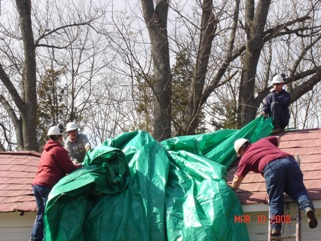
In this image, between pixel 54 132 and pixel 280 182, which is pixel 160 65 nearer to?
pixel 54 132

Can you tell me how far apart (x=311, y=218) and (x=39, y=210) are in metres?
3.75

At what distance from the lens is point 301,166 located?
8.16m

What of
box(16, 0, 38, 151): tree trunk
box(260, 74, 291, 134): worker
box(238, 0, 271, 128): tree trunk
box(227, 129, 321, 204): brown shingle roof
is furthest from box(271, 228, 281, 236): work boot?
box(16, 0, 38, 151): tree trunk

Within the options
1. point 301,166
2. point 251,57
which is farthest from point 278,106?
point 251,57

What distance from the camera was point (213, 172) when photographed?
25.2 feet

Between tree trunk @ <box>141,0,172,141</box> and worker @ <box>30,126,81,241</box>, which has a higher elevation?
tree trunk @ <box>141,0,172,141</box>

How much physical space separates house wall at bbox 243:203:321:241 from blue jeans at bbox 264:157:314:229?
1.15ft

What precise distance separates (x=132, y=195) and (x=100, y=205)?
17.5 inches

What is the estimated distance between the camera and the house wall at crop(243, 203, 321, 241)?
7223 millimetres

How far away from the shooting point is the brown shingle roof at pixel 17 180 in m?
8.57

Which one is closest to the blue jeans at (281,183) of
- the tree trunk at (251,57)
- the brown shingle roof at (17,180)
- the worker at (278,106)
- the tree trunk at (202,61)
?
the worker at (278,106)

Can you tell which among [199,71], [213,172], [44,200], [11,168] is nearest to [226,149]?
[213,172]

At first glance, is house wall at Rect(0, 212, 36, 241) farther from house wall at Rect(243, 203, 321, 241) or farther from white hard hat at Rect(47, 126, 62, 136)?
house wall at Rect(243, 203, 321, 241)

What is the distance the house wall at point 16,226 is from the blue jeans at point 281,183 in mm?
3689
